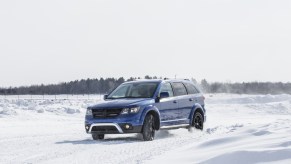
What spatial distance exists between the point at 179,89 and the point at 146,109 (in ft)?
6.92

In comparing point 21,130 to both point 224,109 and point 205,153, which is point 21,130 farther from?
point 224,109

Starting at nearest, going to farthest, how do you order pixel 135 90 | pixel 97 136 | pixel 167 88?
pixel 97 136 < pixel 135 90 < pixel 167 88

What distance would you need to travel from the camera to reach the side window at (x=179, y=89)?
16.1 m

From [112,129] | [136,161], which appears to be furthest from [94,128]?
[136,161]

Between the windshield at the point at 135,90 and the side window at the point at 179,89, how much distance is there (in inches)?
31.1

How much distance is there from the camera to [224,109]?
41344mm

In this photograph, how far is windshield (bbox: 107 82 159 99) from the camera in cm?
1530

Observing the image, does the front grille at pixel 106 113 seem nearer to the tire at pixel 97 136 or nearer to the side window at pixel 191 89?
the tire at pixel 97 136

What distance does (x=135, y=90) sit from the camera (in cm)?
1561

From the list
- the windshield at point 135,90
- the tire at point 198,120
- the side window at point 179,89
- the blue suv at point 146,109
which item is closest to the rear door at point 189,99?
the blue suv at point 146,109

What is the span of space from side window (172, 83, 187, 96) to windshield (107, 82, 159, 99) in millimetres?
790

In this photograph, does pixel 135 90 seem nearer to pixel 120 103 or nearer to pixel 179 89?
pixel 120 103

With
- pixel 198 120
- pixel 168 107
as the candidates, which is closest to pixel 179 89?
pixel 168 107

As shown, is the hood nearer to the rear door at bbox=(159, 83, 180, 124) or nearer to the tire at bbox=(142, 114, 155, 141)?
the tire at bbox=(142, 114, 155, 141)
